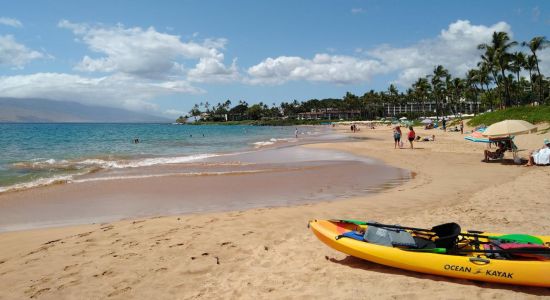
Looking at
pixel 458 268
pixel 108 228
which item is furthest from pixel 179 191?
pixel 458 268

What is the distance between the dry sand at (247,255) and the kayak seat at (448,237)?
21.8 inches

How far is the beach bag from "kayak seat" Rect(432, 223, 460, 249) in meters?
0.40

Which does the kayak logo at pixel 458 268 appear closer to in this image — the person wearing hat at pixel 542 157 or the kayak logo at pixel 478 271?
the kayak logo at pixel 478 271

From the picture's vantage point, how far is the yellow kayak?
4703 mm

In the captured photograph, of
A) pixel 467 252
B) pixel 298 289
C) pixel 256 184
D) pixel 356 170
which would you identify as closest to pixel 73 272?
pixel 298 289

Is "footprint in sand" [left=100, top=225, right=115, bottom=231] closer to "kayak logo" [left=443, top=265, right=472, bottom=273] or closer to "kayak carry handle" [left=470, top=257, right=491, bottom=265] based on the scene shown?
"kayak logo" [left=443, top=265, right=472, bottom=273]

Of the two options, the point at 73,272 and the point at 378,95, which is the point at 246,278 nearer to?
the point at 73,272

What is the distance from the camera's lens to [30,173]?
1711cm

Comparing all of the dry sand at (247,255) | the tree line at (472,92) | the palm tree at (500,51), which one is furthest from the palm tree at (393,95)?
the dry sand at (247,255)

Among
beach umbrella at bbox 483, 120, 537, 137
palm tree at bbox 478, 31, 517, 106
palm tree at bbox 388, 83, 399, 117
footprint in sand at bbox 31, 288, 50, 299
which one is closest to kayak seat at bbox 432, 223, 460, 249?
footprint in sand at bbox 31, 288, 50, 299

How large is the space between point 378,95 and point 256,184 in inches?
5513

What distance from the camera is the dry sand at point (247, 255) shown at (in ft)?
16.4

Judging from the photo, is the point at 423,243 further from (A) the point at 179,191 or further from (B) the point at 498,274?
(A) the point at 179,191

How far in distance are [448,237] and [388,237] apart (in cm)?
84
